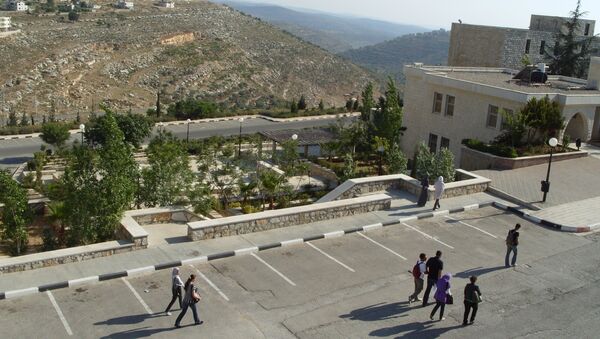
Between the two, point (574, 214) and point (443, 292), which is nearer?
point (443, 292)

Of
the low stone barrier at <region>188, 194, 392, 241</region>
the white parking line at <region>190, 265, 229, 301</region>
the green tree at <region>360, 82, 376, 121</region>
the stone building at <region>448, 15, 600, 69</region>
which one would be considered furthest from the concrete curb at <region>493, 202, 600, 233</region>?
the stone building at <region>448, 15, 600, 69</region>

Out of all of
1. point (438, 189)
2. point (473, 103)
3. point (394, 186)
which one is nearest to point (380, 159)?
point (473, 103)

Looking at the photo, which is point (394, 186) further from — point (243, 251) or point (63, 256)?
point (63, 256)

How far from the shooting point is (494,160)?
29.3m

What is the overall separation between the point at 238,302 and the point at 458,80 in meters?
23.3

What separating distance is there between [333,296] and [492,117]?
21.0m

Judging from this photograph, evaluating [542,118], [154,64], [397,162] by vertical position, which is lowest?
[154,64]

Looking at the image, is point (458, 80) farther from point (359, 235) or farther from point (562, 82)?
point (359, 235)

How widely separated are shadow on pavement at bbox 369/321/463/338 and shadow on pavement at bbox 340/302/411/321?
0.51m

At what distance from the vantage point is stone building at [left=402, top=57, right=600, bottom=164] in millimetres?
32719

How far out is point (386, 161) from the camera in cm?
3294

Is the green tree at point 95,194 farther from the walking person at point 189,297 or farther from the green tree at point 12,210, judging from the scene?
the walking person at point 189,297

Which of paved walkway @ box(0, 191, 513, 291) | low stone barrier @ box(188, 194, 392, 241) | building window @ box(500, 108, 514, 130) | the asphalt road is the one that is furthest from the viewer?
the asphalt road

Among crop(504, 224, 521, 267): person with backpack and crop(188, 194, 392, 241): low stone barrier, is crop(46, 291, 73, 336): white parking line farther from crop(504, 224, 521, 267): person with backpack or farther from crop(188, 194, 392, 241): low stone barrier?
crop(504, 224, 521, 267): person with backpack
